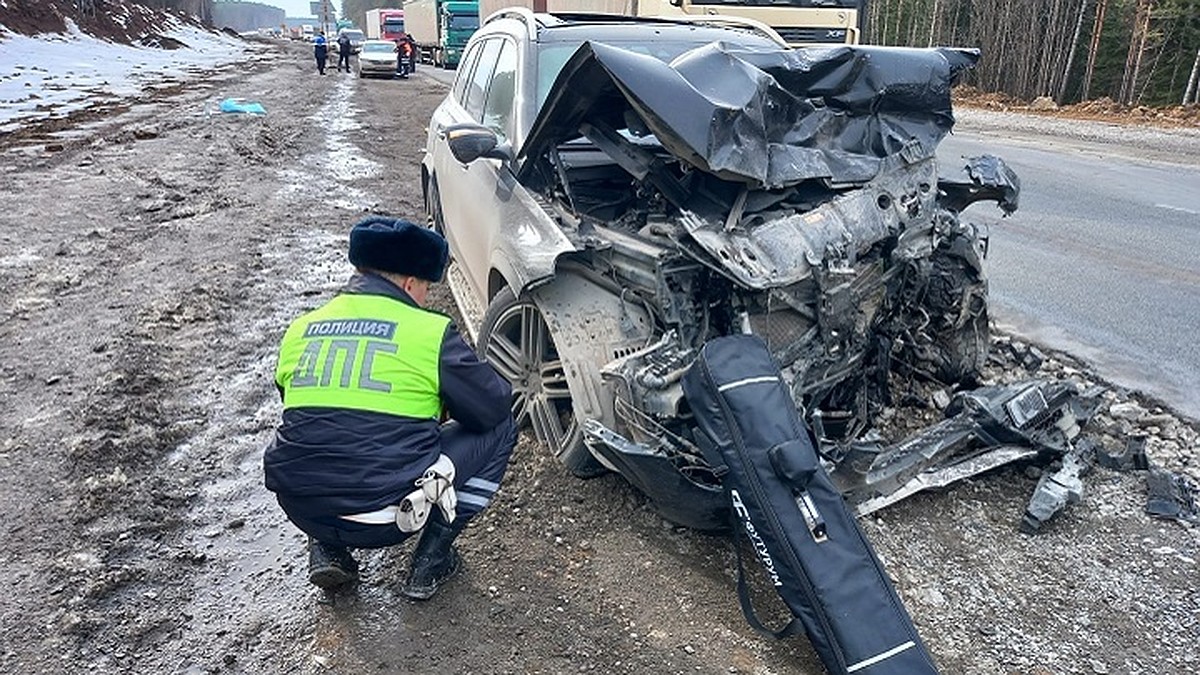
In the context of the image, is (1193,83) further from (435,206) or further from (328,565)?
(328,565)

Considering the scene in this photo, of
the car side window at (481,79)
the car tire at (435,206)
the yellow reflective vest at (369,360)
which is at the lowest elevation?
the car tire at (435,206)

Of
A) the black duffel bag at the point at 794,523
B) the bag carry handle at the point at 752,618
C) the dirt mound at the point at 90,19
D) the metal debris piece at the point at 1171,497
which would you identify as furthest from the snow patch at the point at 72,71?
the metal debris piece at the point at 1171,497

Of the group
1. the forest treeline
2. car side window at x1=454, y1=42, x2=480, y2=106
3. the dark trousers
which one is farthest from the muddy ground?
the forest treeline

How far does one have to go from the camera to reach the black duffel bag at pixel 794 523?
2.51 m

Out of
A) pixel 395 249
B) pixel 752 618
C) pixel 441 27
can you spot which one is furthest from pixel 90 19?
pixel 752 618

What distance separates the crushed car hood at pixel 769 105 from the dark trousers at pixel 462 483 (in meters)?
1.31

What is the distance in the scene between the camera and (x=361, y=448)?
2557 mm

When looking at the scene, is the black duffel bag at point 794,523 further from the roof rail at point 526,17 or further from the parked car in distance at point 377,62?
the parked car in distance at point 377,62

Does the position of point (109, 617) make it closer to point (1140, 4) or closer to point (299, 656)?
point (299, 656)

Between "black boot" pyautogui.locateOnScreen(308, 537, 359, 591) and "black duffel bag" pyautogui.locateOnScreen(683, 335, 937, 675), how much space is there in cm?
126

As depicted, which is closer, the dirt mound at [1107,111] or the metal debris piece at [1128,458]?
the metal debris piece at [1128,458]

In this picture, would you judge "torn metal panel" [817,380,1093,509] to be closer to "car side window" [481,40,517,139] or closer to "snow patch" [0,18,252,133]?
"car side window" [481,40,517,139]

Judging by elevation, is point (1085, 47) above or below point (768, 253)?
above

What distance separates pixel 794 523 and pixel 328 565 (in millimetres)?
1512
